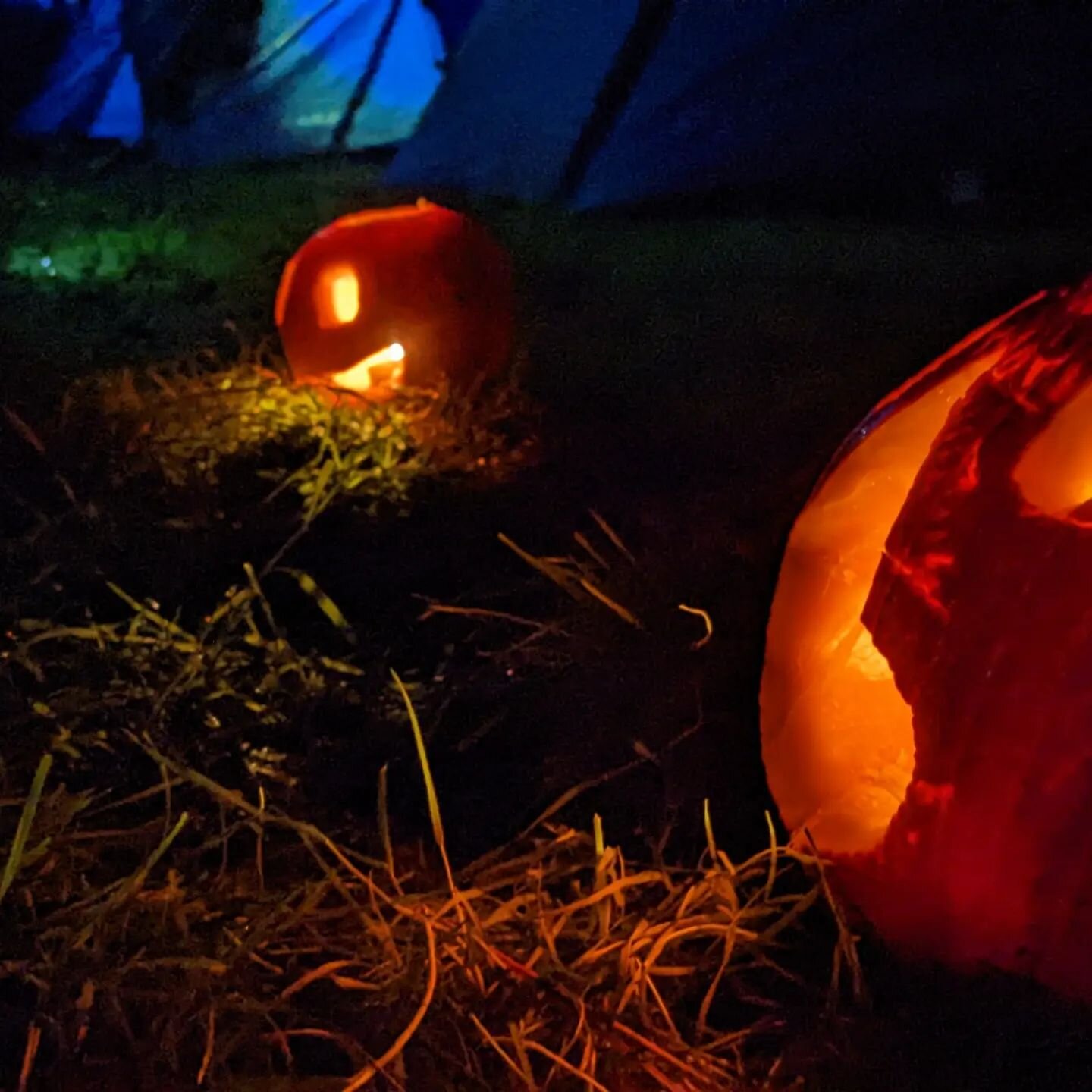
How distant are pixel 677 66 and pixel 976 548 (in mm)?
2681

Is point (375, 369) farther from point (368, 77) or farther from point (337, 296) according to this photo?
point (368, 77)

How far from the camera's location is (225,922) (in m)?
0.80

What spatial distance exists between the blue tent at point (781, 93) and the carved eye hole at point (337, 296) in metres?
1.72

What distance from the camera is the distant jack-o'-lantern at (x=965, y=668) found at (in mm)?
664

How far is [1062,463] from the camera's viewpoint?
2.31ft

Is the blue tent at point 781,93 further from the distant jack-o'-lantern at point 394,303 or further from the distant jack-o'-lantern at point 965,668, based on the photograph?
the distant jack-o'-lantern at point 965,668

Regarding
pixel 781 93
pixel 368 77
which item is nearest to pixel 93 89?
pixel 368 77

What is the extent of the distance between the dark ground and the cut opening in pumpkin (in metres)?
0.06

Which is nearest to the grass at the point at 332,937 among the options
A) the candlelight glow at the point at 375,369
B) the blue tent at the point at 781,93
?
the candlelight glow at the point at 375,369

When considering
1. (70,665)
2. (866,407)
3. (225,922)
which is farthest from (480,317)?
(225,922)

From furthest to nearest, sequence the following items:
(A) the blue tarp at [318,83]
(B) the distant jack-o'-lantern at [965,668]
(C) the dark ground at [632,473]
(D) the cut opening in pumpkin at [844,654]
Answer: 1. (A) the blue tarp at [318,83]
2. (C) the dark ground at [632,473]
3. (D) the cut opening in pumpkin at [844,654]
4. (B) the distant jack-o'-lantern at [965,668]

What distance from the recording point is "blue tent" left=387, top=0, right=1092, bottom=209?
2.93 metres

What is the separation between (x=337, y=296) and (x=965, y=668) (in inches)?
48.0

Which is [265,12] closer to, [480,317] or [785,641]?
[480,317]
